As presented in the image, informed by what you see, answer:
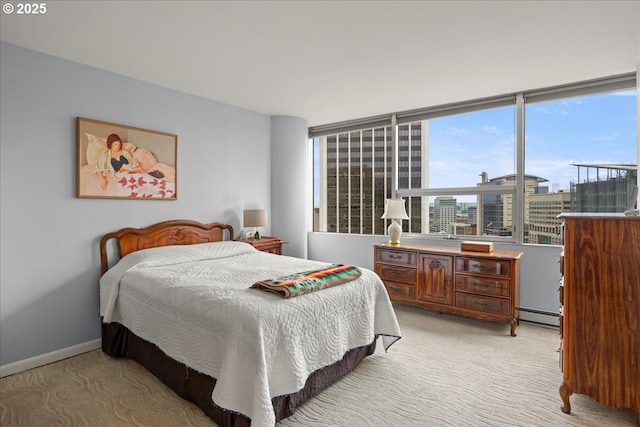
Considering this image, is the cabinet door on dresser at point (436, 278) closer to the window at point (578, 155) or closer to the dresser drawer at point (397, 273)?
the dresser drawer at point (397, 273)

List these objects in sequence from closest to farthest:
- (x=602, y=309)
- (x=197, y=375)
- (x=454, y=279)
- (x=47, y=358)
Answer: (x=602, y=309) → (x=197, y=375) → (x=47, y=358) → (x=454, y=279)

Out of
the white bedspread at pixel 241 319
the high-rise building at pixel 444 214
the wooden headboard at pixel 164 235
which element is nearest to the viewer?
the white bedspread at pixel 241 319

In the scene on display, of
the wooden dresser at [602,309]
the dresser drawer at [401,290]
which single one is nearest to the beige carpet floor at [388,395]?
the wooden dresser at [602,309]

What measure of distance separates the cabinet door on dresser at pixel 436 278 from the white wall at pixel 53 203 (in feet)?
9.23

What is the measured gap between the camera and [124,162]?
10.4ft

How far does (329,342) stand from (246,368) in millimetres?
A: 626

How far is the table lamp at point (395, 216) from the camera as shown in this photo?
4078mm

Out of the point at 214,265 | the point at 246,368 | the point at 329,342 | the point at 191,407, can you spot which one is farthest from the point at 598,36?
the point at 191,407

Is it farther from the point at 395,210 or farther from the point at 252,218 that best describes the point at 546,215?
the point at 252,218

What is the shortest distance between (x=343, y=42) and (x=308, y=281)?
1.79 metres

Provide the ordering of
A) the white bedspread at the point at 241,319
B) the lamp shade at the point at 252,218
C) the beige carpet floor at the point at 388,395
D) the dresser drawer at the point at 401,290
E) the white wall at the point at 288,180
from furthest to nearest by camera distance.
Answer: the white wall at the point at 288,180
the lamp shade at the point at 252,218
the dresser drawer at the point at 401,290
the beige carpet floor at the point at 388,395
the white bedspread at the point at 241,319

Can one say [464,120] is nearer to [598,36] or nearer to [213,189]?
[598,36]

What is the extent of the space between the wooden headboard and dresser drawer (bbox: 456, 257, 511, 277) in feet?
8.78

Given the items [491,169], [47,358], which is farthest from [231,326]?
[491,169]
